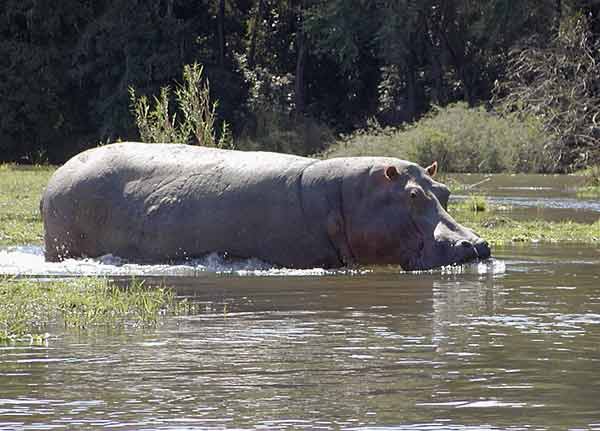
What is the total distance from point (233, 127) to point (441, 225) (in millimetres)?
34609

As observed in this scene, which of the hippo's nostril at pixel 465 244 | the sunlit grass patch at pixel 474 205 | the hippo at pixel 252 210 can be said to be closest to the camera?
the hippo's nostril at pixel 465 244

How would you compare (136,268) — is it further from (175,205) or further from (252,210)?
(252,210)

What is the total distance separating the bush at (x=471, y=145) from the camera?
36.8 m

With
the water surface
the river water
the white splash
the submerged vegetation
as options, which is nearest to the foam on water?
the white splash

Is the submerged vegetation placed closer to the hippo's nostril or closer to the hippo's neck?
the hippo's neck

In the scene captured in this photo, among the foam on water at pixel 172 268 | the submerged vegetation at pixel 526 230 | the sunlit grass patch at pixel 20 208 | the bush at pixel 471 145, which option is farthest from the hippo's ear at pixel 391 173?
the bush at pixel 471 145

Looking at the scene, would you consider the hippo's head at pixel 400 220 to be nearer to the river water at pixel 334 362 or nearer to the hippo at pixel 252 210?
the hippo at pixel 252 210

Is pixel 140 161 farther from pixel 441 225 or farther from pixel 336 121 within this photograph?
pixel 336 121

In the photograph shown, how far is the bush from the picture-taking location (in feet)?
121

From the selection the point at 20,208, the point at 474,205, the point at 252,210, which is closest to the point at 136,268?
the point at 252,210

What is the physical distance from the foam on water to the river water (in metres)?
0.71

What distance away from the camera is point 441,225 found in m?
12.9

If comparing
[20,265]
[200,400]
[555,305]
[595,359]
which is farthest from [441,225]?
[200,400]

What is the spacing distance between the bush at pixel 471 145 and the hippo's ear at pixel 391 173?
23245mm
